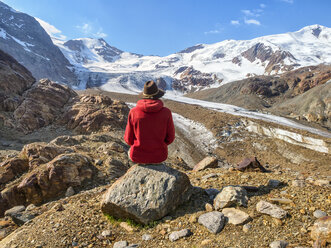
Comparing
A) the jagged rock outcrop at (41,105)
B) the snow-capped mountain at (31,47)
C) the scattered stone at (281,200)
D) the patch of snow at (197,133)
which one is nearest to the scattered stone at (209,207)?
the scattered stone at (281,200)

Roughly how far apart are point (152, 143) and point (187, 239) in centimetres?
236

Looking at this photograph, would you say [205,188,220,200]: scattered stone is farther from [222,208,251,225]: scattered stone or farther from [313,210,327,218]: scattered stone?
[313,210,327,218]: scattered stone

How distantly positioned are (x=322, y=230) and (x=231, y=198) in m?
1.82

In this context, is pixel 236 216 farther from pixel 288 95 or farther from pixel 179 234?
pixel 288 95

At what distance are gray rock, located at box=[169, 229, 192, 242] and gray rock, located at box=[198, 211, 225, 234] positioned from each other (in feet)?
1.29

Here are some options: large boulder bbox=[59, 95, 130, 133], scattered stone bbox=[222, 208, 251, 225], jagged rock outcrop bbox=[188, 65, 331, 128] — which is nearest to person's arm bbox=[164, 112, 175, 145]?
scattered stone bbox=[222, 208, 251, 225]

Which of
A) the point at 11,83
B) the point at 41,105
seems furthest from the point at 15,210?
the point at 11,83

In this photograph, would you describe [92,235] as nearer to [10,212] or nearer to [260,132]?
[10,212]

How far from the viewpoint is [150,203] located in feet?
16.6

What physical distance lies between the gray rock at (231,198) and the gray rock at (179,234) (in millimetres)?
1009

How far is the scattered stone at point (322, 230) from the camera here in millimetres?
3514

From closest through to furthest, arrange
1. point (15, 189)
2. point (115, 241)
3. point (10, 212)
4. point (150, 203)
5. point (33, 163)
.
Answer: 1. point (115, 241)
2. point (150, 203)
3. point (10, 212)
4. point (15, 189)
5. point (33, 163)

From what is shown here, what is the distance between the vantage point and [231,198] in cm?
508

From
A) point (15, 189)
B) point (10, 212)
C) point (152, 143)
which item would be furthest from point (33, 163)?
point (152, 143)
